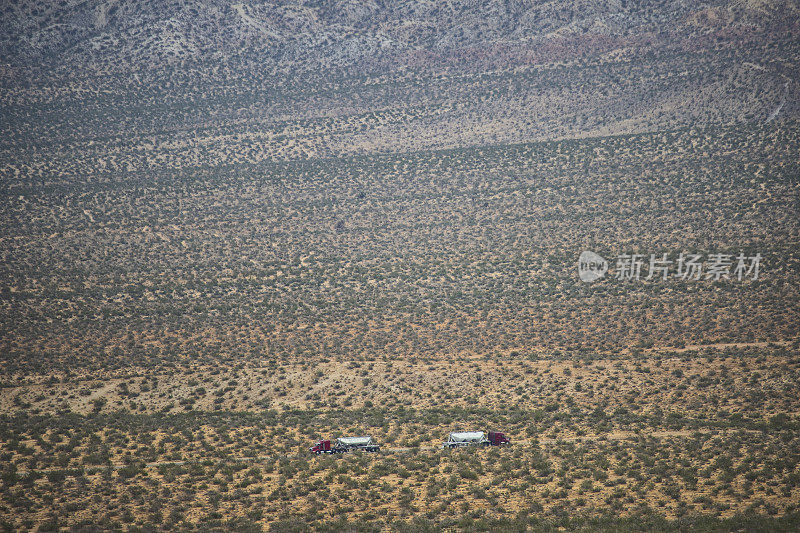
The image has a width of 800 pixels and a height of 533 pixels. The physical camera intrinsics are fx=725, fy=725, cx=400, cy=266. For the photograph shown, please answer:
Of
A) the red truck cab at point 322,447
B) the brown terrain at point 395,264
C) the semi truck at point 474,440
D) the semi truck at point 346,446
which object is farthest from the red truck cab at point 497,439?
the red truck cab at point 322,447

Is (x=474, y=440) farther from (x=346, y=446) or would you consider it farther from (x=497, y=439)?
(x=346, y=446)

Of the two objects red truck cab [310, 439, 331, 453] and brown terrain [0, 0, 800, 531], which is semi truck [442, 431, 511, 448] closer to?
brown terrain [0, 0, 800, 531]

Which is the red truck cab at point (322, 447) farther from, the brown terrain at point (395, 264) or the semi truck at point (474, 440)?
the semi truck at point (474, 440)

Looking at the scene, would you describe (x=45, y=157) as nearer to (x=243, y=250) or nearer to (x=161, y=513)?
(x=243, y=250)

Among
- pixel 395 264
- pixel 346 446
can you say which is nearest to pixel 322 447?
pixel 346 446

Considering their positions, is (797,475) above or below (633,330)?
below

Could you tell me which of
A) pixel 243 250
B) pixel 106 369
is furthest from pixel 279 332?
pixel 243 250

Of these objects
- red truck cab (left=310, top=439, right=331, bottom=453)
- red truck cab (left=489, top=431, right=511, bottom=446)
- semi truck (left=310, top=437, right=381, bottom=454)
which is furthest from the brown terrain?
semi truck (left=310, top=437, right=381, bottom=454)
